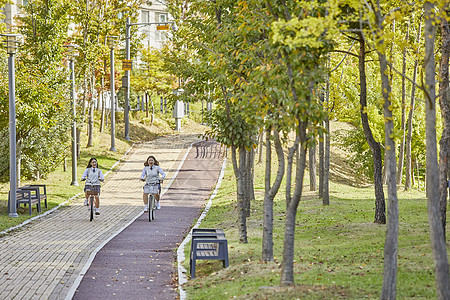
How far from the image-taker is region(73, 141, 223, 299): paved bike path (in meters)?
9.58

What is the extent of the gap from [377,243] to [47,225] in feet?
30.2

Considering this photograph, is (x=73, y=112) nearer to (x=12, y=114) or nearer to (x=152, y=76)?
(x=12, y=114)

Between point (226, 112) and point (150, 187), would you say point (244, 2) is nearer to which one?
point (226, 112)

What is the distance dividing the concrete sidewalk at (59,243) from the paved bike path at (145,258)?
33 centimetres

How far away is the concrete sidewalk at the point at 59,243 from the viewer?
32.1ft

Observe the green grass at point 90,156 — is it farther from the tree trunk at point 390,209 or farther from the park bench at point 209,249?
the tree trunk at point 390,209

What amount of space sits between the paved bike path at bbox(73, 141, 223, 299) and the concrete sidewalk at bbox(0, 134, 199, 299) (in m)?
0.33

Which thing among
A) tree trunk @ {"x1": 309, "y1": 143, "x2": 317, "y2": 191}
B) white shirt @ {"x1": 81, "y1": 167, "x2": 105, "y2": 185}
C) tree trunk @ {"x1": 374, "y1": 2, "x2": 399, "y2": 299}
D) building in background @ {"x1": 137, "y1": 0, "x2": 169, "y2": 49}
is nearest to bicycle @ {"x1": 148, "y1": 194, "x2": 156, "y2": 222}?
white shirt @ {"x1": 81, "y1": 167, "x2": 105, "y2": 185}

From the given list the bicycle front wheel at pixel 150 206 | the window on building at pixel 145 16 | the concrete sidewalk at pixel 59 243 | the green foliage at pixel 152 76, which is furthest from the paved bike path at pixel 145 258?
the window on building at pixel 145 16

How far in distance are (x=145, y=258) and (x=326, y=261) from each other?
366 centimetres

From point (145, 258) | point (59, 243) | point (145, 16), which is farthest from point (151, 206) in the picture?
point (145, 16)

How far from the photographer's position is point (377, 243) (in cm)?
1242

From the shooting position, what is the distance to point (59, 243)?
14.0 metres

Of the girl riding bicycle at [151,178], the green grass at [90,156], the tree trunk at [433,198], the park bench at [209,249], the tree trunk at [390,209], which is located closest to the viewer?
the tree trunk at [433,198]
